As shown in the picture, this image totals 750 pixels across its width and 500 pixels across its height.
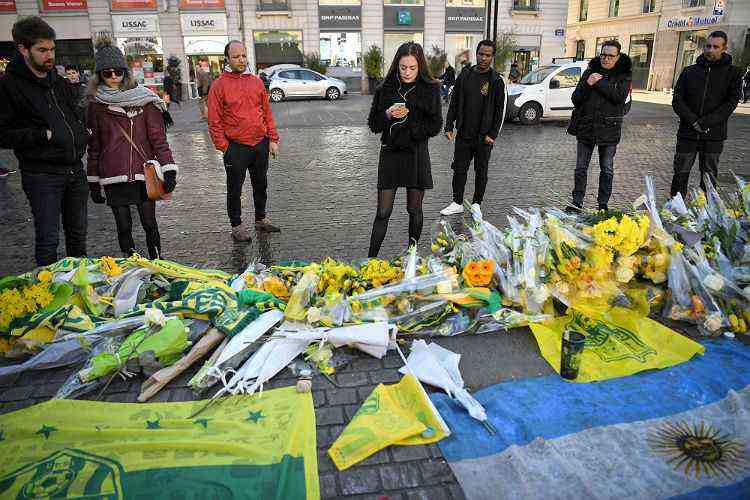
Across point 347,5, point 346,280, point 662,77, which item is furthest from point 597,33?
point 346,280

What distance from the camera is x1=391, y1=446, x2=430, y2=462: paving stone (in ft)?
7.72

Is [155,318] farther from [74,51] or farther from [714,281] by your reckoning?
[74,51]

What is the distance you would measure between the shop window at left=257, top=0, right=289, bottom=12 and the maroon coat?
27.8m

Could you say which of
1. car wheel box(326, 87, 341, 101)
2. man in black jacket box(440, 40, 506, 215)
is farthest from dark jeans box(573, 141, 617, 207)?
car wheel box(326, 87, 341, 101)

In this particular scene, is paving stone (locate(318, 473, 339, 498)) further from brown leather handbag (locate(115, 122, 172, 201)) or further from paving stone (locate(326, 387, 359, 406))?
brown leather handbag (locate(115, 122, 172, 201))

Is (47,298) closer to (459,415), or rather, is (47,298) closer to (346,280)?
(346,280)

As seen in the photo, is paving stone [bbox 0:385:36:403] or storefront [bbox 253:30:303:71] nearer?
paving stone [bbox 0:385:36:403]

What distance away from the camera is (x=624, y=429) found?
2.49 m

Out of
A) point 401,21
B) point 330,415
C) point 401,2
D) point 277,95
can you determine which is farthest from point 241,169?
point 401,2

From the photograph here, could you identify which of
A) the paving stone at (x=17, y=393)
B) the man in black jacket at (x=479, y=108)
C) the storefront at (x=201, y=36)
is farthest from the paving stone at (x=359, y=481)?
the storefront at (x=201, y=36)

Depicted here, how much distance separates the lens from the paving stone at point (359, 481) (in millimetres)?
2199

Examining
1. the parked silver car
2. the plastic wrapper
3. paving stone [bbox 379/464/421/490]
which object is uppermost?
the parked silver car

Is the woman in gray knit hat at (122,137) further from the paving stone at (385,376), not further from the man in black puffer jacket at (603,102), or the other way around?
the man in black puffer jacket at (603,102)

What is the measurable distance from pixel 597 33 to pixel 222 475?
137 feet
